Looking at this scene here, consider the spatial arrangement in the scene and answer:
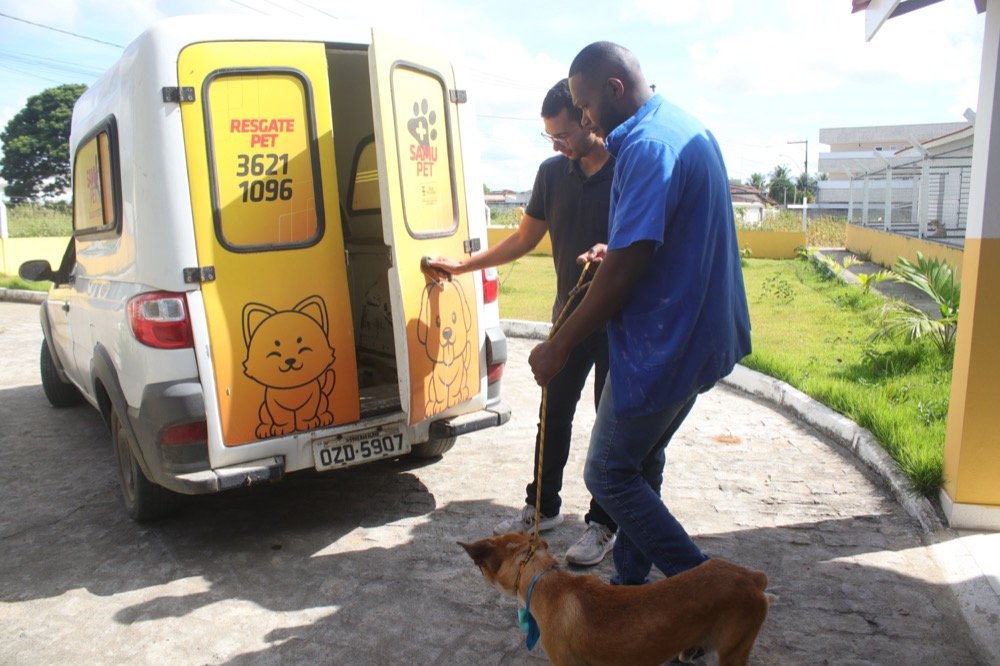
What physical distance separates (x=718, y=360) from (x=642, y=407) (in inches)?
12.3

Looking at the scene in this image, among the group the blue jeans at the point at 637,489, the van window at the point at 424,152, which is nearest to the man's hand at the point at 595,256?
the blue jeans at the point at 637,489

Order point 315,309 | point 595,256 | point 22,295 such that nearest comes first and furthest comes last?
point 595,256 < point 315,309 < point 22,295

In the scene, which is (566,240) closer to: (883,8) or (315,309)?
(315,309)

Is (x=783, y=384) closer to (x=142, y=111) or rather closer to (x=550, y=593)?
A: (x=550, y=593)

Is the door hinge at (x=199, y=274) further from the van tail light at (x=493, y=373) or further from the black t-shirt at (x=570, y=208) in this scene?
the van tail light at (x=493, y=373)

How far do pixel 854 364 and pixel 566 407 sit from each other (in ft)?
14.0

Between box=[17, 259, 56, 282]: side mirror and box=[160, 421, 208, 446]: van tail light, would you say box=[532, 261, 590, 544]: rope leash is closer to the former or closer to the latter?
box=[160, 421, 208, 446]: van tail light

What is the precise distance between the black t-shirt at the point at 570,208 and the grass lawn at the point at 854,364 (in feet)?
7.30

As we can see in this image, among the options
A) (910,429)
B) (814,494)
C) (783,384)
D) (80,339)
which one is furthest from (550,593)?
(783,384)

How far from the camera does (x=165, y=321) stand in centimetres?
362

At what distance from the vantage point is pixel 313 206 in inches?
156

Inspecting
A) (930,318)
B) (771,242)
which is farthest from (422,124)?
(771,242)

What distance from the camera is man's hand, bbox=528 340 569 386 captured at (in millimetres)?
2729

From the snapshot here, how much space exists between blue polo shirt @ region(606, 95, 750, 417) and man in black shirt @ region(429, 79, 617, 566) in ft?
3.09
